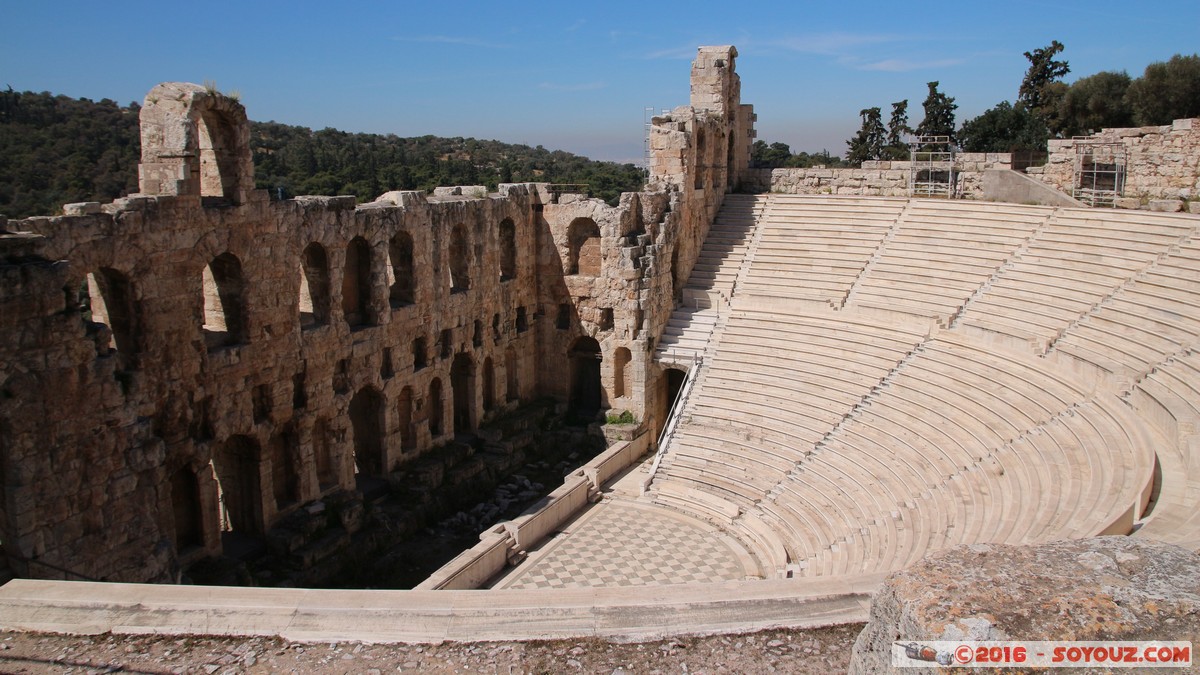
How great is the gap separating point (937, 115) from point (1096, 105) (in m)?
5.63

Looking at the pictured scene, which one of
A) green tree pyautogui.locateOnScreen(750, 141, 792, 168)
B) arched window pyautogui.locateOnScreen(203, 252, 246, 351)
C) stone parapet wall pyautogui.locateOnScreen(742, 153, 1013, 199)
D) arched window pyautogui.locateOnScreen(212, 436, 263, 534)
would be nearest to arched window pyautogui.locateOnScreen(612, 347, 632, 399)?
stone parapet wall pyautogui.locateOnScreen(742, 153, 1013, 199)

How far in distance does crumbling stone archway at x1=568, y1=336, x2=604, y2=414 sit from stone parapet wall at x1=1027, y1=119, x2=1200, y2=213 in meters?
13.0

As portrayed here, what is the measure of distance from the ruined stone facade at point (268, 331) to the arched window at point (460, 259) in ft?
0.17

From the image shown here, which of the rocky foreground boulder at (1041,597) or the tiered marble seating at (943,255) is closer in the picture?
the rocky foreground boulder at (1041,597)

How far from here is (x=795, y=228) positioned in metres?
24.2

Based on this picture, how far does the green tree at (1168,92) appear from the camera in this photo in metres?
30.3

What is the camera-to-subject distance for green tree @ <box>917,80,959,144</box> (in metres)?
36.1

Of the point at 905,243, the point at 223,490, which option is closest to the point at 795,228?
the point at 905,243

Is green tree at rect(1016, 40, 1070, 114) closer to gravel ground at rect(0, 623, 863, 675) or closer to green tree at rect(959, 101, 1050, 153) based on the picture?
green tree at rect(959, 101, 1050, 153)

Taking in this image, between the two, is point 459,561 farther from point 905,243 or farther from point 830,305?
point 905,243

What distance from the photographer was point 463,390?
2155cm

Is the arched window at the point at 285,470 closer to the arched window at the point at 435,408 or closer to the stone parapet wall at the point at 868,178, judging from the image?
the arched window at the point at 435,408

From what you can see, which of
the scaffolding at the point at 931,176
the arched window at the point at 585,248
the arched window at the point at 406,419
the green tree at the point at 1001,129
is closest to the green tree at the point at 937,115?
the green tree at the point at 1001,129

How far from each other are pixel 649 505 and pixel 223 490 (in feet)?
26.9
